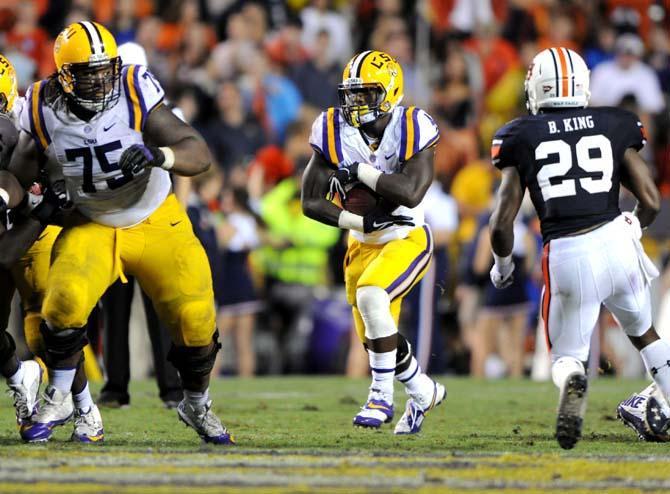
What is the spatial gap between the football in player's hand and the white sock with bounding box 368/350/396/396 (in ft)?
2.26

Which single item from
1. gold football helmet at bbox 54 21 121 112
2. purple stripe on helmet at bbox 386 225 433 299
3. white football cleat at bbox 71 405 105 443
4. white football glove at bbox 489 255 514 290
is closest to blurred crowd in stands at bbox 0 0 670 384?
purple stripe on helmet at bbox 386 225 433 299

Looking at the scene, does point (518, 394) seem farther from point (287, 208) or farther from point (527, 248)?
point (287, 208)

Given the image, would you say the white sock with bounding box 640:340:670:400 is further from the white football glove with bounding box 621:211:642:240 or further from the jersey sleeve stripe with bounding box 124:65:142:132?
the jersey sleeve stripe with bounding box 124:65:142:132

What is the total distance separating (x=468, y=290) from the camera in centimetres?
1158

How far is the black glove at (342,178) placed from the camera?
6.21m

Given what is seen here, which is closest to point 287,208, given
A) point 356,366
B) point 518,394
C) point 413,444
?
point 356,366

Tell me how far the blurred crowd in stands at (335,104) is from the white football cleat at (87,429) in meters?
4.12

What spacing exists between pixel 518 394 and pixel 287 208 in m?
3.15

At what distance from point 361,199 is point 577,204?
132 cm

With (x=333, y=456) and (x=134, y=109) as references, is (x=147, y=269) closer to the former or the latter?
(x=134, y=109)

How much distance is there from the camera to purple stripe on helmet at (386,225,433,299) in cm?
630

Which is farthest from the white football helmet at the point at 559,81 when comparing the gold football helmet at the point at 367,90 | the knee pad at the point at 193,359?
the knee pad at the point at 193,359

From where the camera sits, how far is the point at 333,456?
194 inches

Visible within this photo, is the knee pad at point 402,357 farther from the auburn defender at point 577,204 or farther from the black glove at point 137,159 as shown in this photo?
the black glove at point 137,159
